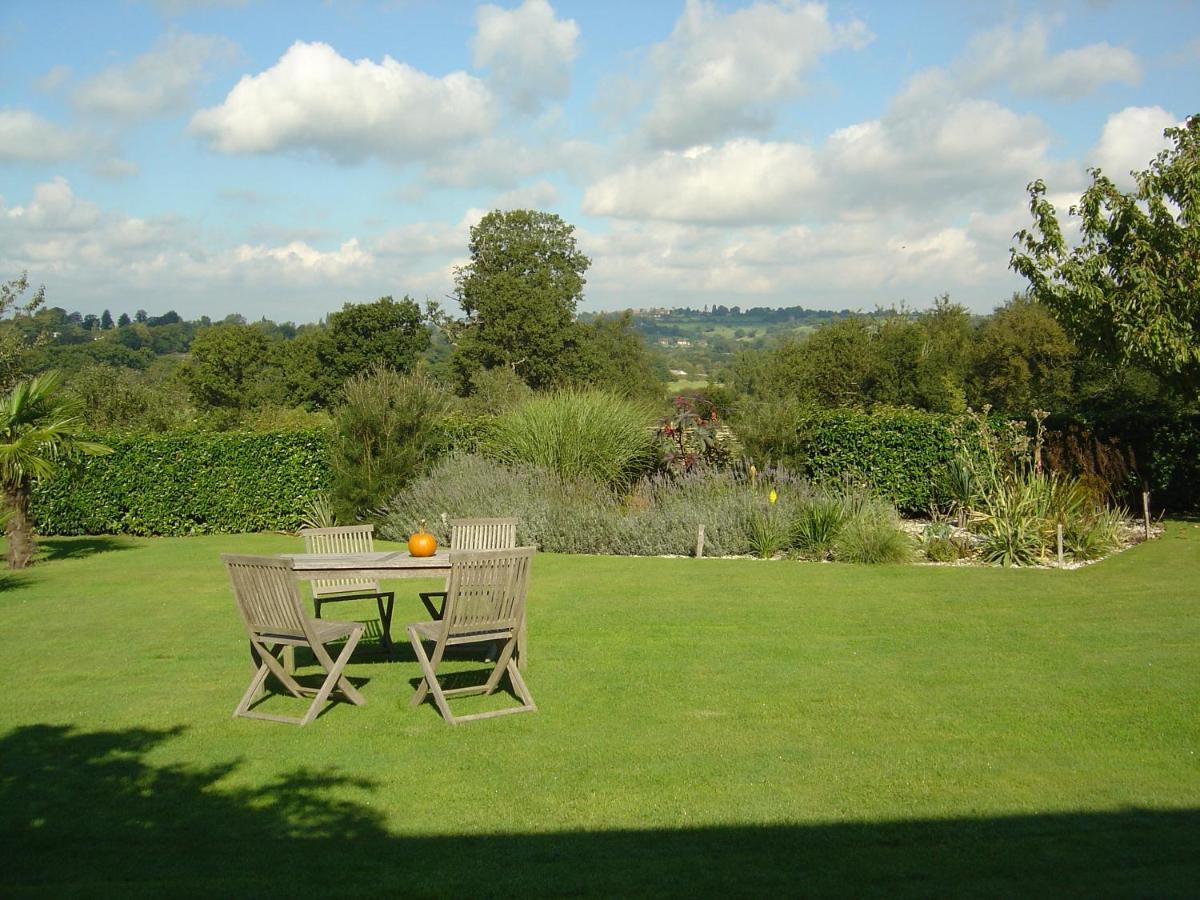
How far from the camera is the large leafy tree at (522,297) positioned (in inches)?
2057

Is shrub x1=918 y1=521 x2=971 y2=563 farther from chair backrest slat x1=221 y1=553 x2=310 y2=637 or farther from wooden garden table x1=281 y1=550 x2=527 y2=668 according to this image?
chair backrest slat x1=221 y1=553 x2=310 y2=637

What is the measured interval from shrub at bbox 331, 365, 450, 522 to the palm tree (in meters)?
3.94

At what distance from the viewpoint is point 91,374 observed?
2864 centimetres

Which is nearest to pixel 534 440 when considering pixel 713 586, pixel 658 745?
pixel 713 586

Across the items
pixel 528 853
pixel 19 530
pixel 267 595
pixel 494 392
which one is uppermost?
pixel 494 392

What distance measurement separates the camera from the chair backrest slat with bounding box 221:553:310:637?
6484 mm

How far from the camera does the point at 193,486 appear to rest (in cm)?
1833

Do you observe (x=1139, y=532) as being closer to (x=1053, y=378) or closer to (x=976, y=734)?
(x=976, y=734)

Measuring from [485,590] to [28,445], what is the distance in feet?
31.1

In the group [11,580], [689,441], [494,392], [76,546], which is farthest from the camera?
[494,392]

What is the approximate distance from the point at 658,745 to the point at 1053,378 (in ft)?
126

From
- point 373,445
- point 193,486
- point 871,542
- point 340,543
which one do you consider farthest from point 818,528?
point 193,486

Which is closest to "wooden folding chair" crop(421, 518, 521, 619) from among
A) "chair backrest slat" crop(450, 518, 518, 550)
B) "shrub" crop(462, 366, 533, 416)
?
"chair backrest slat" crop(450, 518, 518, 550)

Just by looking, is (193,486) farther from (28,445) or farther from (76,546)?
(28,445)
